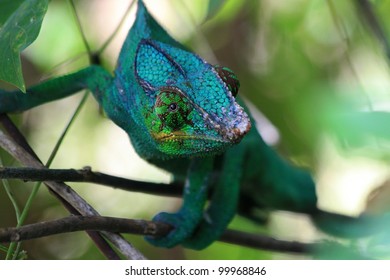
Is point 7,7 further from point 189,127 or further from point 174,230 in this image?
point 174,230

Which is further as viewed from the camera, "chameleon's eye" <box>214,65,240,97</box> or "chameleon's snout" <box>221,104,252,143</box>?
"chameleon's eye" <box>214,65,240,97</box>

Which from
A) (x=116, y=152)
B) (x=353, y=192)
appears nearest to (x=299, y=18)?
(x=353, y=192)

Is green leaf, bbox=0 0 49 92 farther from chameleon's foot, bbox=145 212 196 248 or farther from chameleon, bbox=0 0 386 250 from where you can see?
chameleon's foot, bbox=145 212 196 248

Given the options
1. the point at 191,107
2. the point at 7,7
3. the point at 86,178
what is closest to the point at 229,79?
the point at 191,107

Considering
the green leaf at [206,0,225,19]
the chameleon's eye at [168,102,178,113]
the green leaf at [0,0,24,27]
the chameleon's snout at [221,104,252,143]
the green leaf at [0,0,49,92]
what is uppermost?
the green leaf at [0,0,24,27]

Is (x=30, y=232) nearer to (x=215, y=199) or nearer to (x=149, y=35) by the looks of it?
(x=149, y=35)

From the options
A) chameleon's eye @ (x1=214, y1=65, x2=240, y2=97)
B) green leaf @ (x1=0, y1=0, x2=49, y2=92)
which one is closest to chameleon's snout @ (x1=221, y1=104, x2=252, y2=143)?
chameleon's eye @ (x1=214, y1=65, x2=240, y2=97)
